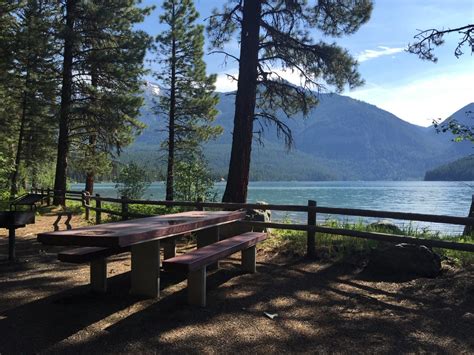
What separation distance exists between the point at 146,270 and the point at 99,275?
2.13ft

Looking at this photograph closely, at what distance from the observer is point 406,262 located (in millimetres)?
6203

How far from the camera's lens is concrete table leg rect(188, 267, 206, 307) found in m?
4.70

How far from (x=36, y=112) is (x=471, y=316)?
74.5 ft

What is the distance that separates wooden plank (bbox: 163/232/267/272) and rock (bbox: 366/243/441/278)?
6.32ft

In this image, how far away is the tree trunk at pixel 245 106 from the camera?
993 cm

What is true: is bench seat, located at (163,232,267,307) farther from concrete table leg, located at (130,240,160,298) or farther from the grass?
the grass

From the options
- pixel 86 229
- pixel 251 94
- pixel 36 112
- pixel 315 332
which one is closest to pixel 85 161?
pixel 36 112

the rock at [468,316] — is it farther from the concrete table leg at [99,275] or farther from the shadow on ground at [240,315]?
the concrete table leg at [99,275]

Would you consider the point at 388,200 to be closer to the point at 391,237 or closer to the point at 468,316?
the point at 391,237

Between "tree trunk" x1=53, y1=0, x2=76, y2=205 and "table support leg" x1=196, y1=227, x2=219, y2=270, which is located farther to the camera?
"tree trunk" x1=53, y1=0, x2=76, y2=205

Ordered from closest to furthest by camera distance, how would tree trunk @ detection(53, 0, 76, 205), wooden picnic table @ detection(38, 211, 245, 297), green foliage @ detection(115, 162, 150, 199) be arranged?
wooden picnic table @ detection(38, 211, 245, 297) → tree trunk @ detection(53, 0, 76, 205) → green foliage @ detection(115, 162, 150, 199)

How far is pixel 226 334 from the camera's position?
3.97 metres

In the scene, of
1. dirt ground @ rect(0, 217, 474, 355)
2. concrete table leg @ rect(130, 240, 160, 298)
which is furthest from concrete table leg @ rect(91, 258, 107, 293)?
concrete table leg @ rect(130, 240, 160, 298)

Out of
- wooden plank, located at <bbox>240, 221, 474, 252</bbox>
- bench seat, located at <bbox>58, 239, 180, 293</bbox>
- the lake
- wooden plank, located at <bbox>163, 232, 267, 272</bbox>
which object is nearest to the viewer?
wooden plank, located at <bbox>163, 232, 267, 272</bbox>
